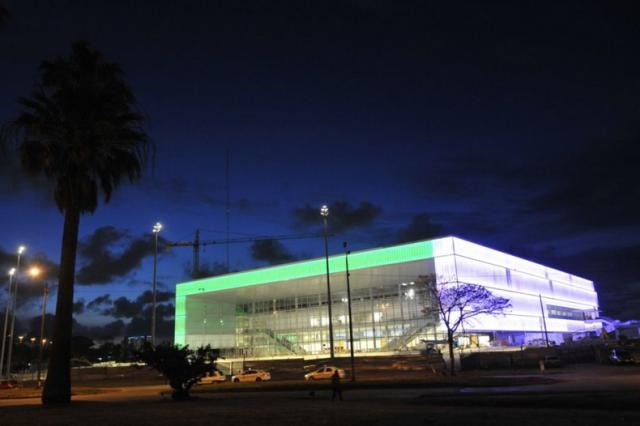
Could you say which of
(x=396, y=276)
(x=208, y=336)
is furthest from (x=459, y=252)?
(x=208, y=336)

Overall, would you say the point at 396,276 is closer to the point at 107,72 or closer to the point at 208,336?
the point at 208,336

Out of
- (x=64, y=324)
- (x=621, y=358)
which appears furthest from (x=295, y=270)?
(x=64, y=324)

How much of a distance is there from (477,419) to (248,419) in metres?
6.40

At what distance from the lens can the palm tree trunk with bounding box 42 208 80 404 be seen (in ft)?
78.4

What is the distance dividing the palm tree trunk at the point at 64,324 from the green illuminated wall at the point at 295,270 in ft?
192

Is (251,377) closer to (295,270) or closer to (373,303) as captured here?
(295,270)

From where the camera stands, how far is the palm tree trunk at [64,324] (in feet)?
78.4

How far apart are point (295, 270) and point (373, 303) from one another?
1433cm

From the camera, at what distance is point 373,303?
9081 centimetres

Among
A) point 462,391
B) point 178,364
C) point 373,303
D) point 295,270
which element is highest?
point 295,270

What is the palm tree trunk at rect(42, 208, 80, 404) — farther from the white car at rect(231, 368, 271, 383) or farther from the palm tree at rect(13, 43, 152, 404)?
the white car at rect(231, 368, 271, 383)

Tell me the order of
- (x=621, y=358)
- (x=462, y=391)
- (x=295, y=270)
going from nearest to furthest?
(x=462, y=391) < (x=621, y=358) < (x=295, y=270)

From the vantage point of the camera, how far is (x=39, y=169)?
982 inches

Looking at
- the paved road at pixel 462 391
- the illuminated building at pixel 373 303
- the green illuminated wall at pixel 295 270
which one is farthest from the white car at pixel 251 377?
the green illuminated wall at pixel 295 270
